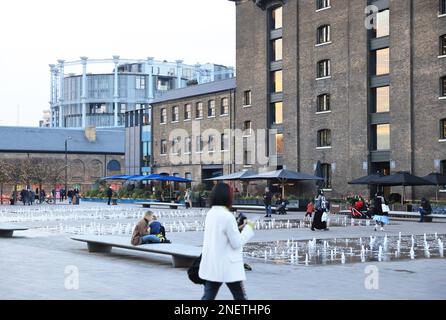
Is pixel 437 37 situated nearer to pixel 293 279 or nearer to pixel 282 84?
pixel 282 84

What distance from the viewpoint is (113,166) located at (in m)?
98.8

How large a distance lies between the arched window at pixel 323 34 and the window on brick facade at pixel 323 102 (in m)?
3.76

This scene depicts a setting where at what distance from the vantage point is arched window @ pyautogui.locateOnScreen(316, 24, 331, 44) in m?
51.0

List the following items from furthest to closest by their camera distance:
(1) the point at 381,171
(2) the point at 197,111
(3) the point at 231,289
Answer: (2) the point at 197,111
(1) the point at 381,171
(3) the point at 231,289

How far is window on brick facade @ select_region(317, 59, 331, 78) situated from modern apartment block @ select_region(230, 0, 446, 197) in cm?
7

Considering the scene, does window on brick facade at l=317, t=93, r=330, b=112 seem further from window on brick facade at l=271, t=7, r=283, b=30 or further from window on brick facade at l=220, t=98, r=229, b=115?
window on brick facade at l=220, t=98, r=229, b=115

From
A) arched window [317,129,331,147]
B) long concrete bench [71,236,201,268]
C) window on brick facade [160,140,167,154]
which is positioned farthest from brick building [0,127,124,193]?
long concrete bench [71,236,201,268]

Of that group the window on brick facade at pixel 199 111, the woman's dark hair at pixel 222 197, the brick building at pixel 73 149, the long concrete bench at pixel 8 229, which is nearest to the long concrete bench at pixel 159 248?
the long concrete bench at pixel 8 229

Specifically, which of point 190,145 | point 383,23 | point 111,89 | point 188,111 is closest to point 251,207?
point 383,23

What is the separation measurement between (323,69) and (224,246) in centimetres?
4412

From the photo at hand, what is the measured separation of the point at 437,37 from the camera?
142ft

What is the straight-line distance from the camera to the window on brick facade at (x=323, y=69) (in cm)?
5103

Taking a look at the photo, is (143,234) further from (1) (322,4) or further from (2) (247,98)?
(2) (247,98)
